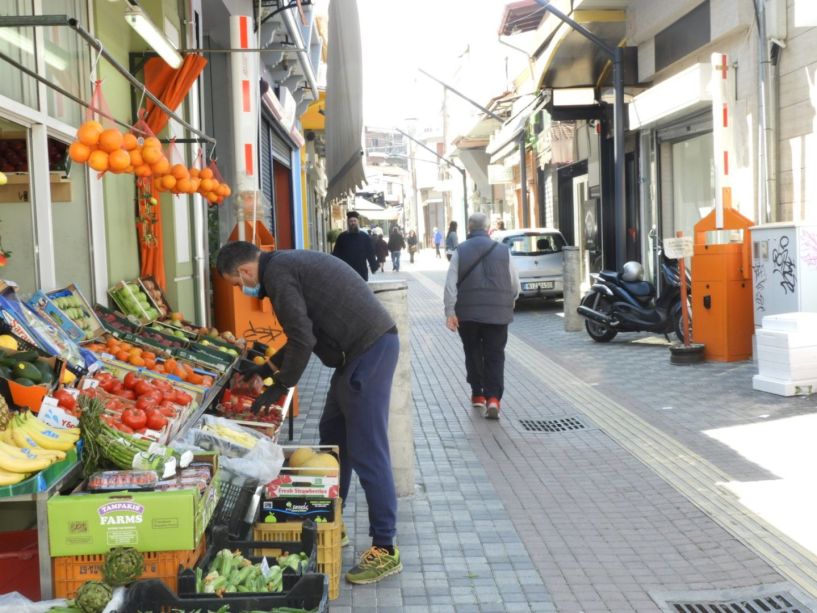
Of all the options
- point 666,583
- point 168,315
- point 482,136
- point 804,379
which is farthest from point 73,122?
point 482,136

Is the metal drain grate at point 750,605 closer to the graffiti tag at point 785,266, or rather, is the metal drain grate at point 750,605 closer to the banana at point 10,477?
the banana at point 10,477

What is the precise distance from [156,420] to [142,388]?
2.25ft

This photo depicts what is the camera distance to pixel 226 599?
3.56 meters

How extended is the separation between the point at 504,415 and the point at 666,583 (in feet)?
14.0

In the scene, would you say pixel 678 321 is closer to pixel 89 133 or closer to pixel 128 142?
pixel 128 142

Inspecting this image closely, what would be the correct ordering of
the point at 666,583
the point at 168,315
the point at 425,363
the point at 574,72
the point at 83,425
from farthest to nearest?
1. the point at 574,72
2. the point at 425,363
3. the point at 168,315
4. the point at 666,583
5. the point at 83,425

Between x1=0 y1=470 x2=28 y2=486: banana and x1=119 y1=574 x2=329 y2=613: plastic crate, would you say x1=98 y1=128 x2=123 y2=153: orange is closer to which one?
x1=0 y1=470 x2=28 y2=486: banana

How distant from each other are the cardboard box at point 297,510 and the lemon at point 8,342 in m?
1.52

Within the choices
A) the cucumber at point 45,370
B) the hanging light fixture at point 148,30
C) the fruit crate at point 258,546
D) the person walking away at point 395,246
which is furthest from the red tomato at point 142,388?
the person walking away at point 395,246

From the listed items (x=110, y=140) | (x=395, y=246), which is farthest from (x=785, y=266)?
(x=395, y=246)

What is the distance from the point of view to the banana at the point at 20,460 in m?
3.74

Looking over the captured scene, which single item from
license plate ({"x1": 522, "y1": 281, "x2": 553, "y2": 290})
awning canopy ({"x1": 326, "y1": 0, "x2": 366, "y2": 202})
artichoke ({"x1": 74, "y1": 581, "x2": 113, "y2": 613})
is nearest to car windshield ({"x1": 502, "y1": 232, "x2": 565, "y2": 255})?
license plate ({"x1": 522, "y1": 281, "x2": 553, "y2": 290})

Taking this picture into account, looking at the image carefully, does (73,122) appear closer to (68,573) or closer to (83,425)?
(83,425)

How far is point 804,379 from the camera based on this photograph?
9039 mm
